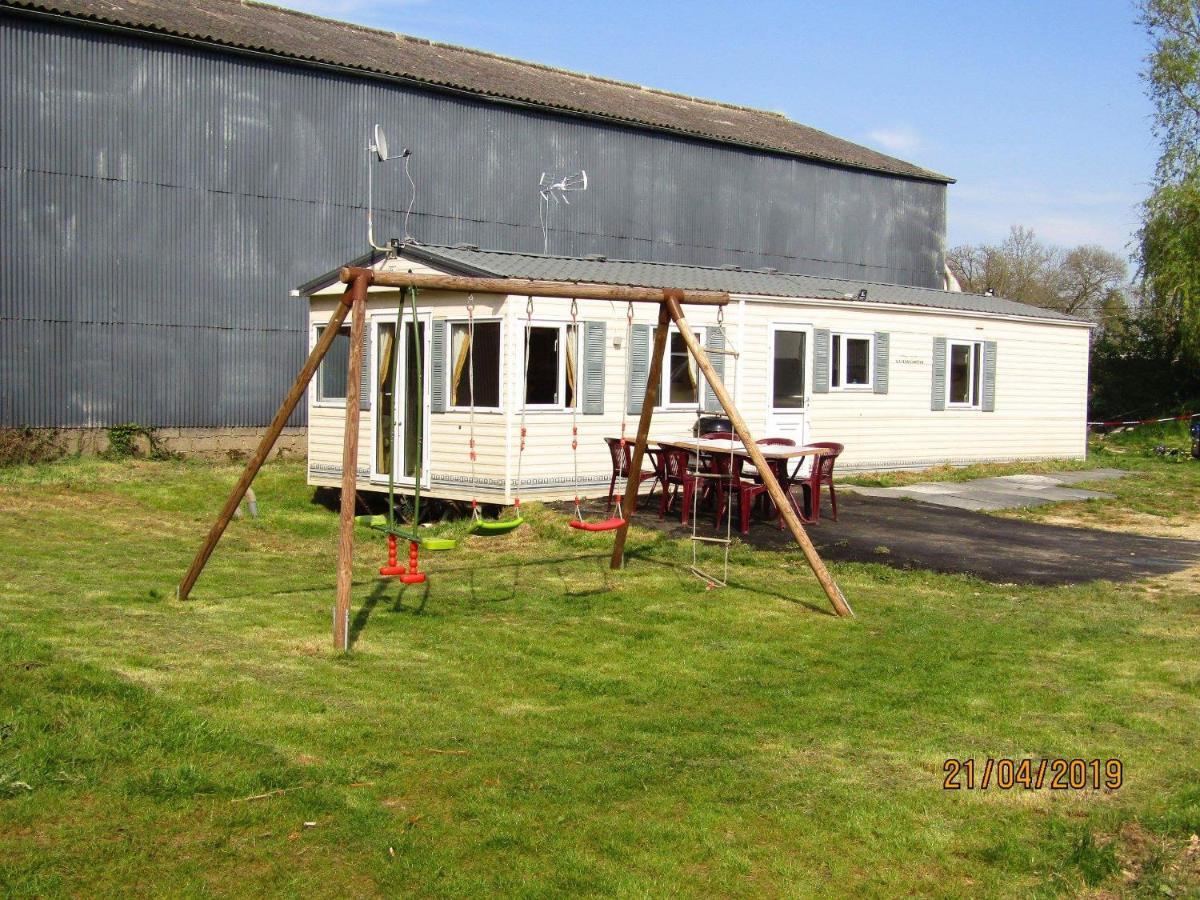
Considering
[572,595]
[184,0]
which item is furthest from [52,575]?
[184,0]

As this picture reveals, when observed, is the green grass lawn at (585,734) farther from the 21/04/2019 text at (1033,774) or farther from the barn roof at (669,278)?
the barn roof at (669,278)

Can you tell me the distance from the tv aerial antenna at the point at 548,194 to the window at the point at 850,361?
7.32 meters

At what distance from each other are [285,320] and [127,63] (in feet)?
15.0

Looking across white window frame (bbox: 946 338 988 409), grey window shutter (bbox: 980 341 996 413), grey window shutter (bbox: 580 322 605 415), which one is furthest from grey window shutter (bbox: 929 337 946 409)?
grey window shutter (bbox: 580 322 605 415)

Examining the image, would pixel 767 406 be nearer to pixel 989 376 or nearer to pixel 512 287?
pixel 989 376

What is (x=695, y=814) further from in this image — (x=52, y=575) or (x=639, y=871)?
(x=52, y=575)

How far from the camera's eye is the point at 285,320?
20.8 m

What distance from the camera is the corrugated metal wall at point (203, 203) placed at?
1842 centimetres

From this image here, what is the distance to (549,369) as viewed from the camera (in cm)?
1455

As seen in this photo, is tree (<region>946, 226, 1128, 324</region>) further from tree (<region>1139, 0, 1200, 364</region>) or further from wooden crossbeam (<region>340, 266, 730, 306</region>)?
wooden crossbeam (<region>340, 266, 730, 306</region>)

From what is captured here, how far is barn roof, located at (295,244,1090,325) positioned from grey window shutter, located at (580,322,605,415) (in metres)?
0.60

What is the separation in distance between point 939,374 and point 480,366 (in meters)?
8.42

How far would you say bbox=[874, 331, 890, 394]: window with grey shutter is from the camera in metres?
18.6

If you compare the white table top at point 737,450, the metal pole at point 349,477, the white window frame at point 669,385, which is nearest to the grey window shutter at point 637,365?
the white window frame at point 669,385
